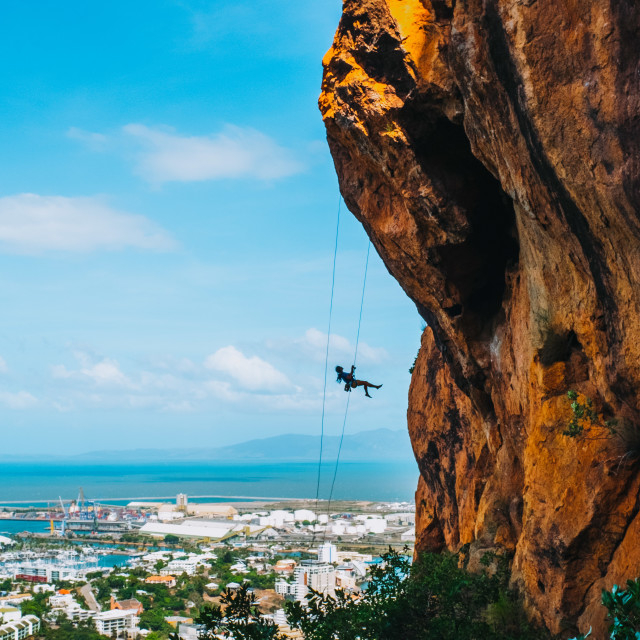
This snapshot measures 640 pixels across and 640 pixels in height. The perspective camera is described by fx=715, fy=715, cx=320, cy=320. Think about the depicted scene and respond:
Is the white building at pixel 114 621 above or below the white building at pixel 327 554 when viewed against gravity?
above

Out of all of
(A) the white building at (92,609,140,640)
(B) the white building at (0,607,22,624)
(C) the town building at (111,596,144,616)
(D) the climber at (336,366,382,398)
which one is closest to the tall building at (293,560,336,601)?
(C) the town building at (111,596,144,616)

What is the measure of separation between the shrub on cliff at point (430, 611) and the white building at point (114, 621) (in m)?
34.3

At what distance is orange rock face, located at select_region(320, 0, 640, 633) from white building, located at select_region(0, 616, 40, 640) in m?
33.4

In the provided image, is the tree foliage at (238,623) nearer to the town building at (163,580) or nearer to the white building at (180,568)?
the town building at (163,580)

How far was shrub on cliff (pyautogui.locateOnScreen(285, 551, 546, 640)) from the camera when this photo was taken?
10188 millimetres

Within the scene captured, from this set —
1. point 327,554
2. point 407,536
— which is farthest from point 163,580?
point 407,536

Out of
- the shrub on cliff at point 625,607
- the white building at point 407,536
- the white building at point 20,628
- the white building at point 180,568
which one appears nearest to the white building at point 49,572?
the white building at point 180,568

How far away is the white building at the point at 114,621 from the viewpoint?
42.8m

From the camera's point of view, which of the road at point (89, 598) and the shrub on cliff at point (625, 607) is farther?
the road at point (89, 598)

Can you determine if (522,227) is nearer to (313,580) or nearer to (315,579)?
(313,580)

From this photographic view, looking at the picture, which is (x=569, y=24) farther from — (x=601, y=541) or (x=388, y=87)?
(x=601, y=541)

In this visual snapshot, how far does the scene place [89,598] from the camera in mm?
56562

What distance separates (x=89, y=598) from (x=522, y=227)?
5652cm

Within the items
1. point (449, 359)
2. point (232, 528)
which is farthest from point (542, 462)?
point (232, 528)
